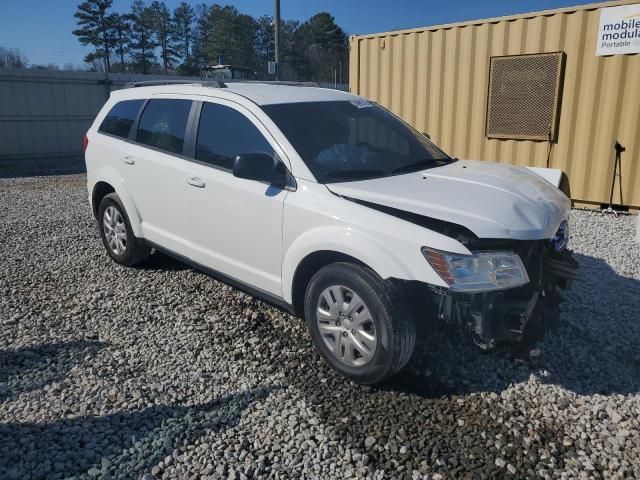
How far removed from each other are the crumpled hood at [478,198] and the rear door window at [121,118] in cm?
279

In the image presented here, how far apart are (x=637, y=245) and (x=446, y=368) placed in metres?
4.04

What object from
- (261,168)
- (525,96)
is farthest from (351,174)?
(525,96)

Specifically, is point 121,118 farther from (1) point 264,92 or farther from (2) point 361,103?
(2) point 361,103

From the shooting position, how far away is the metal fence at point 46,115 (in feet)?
47.0

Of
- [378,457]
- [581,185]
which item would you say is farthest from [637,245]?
[378,457]

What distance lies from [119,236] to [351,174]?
9.75 feet

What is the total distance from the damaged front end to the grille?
17.5ft

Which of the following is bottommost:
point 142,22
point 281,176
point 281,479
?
point 281,479

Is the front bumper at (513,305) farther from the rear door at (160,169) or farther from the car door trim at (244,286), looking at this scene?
the rear door at (160,169)

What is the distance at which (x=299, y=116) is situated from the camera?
391cm

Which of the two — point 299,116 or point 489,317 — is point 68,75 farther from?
point 489,317

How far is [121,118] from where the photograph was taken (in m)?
5.36

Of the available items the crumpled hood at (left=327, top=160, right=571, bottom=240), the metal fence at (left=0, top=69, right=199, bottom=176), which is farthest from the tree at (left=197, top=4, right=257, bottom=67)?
the crumpled hood at (left=327, top=160, right=571, bottom=240)

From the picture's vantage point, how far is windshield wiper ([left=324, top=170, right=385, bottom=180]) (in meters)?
3.53
